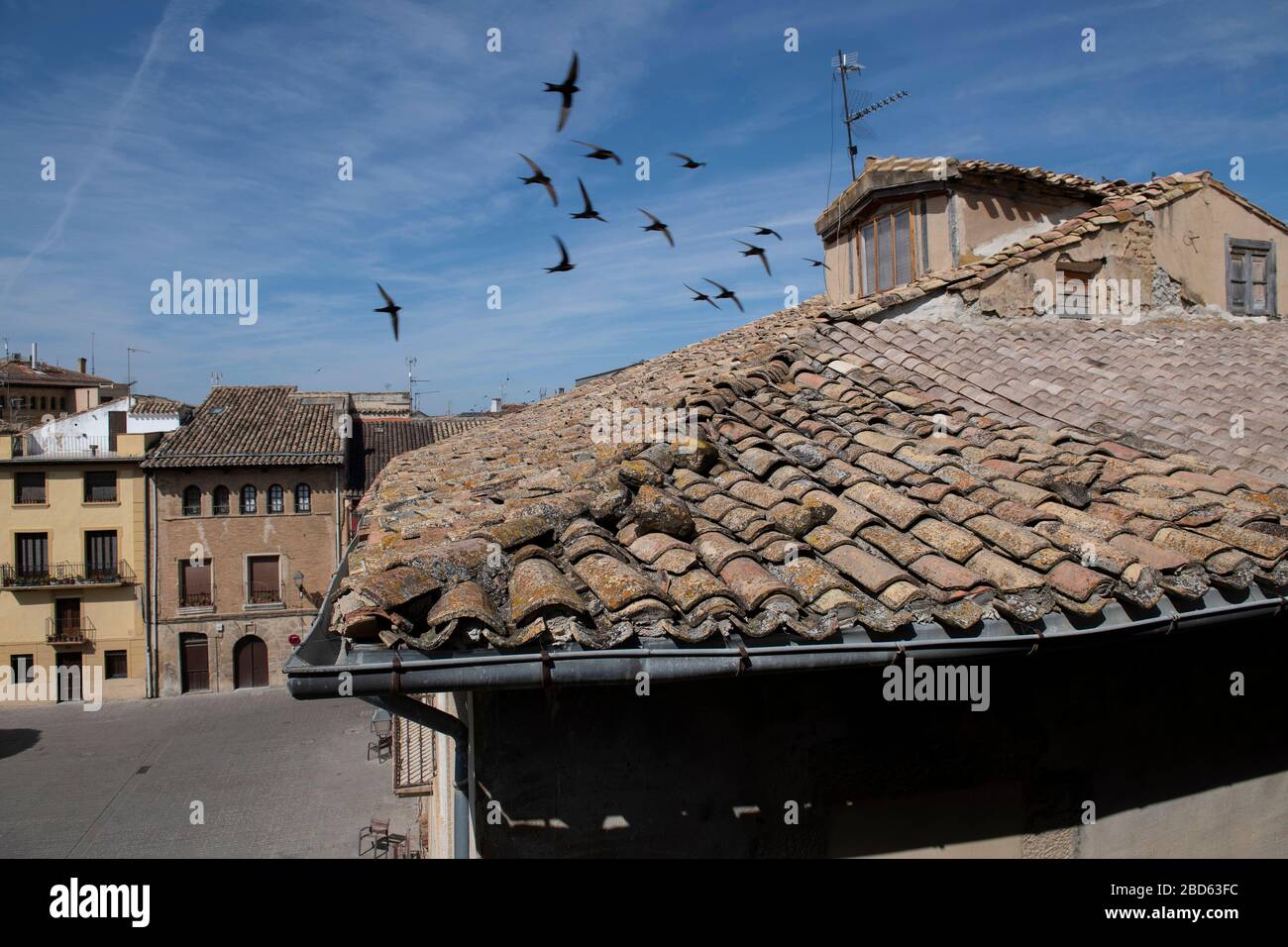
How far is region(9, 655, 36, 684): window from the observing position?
1062 inches

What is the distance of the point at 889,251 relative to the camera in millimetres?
10148

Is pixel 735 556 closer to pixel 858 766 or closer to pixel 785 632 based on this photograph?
pixel 785 632

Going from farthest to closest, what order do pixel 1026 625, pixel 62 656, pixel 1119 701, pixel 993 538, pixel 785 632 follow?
pixel 62 656
pixel 1119 701
pixel 993 538
pixel 1026 625
pixel 785 632

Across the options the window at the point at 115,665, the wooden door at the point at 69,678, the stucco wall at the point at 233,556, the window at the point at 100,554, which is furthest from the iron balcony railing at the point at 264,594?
the wooden door at the point at 69,678

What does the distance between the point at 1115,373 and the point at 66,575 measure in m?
30.9

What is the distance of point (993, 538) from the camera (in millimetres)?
3658

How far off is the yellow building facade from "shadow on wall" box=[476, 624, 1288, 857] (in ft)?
94.8

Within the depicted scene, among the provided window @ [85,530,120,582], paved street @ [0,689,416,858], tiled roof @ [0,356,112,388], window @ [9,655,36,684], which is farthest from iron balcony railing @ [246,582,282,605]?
tiled roof @ [0,356,112,388]

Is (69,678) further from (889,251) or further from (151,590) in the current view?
(889,251)

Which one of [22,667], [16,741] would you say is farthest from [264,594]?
[22,667]

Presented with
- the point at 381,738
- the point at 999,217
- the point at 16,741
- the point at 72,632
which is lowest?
the point at 16,741

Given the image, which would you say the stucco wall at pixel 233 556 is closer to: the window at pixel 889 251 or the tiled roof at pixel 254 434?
the tiled roof at pixel 254 434

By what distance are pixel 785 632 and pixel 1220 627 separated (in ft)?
6.71
